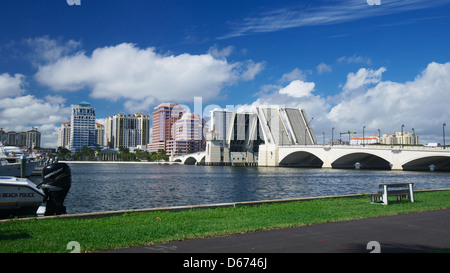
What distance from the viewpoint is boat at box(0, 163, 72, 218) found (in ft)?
39.8

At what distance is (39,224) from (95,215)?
73.4 inches

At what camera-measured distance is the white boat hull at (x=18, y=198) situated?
1215cm

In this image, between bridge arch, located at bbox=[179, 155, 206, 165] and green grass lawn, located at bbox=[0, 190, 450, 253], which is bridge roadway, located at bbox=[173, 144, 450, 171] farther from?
green grass lawn, located at bbox=[0, 190, 450, 253]

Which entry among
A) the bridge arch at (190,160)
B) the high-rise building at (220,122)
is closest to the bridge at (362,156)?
the high-rise building at (220,122)

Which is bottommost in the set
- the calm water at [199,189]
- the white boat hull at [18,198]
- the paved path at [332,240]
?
the calm water at [199,189]

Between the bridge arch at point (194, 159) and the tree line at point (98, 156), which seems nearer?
the bridge arch at point (194, 159)

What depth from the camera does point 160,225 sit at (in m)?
8.95

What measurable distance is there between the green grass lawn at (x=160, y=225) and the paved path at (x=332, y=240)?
1.53 ft

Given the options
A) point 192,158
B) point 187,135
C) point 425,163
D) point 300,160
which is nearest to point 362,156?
point 425,163

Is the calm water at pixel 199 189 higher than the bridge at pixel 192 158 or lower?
lower

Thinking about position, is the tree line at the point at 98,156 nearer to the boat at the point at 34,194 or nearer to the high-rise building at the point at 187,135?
the high-rise building at the point at 187,135

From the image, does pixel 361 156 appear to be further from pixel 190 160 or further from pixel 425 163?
pixel 190 160
